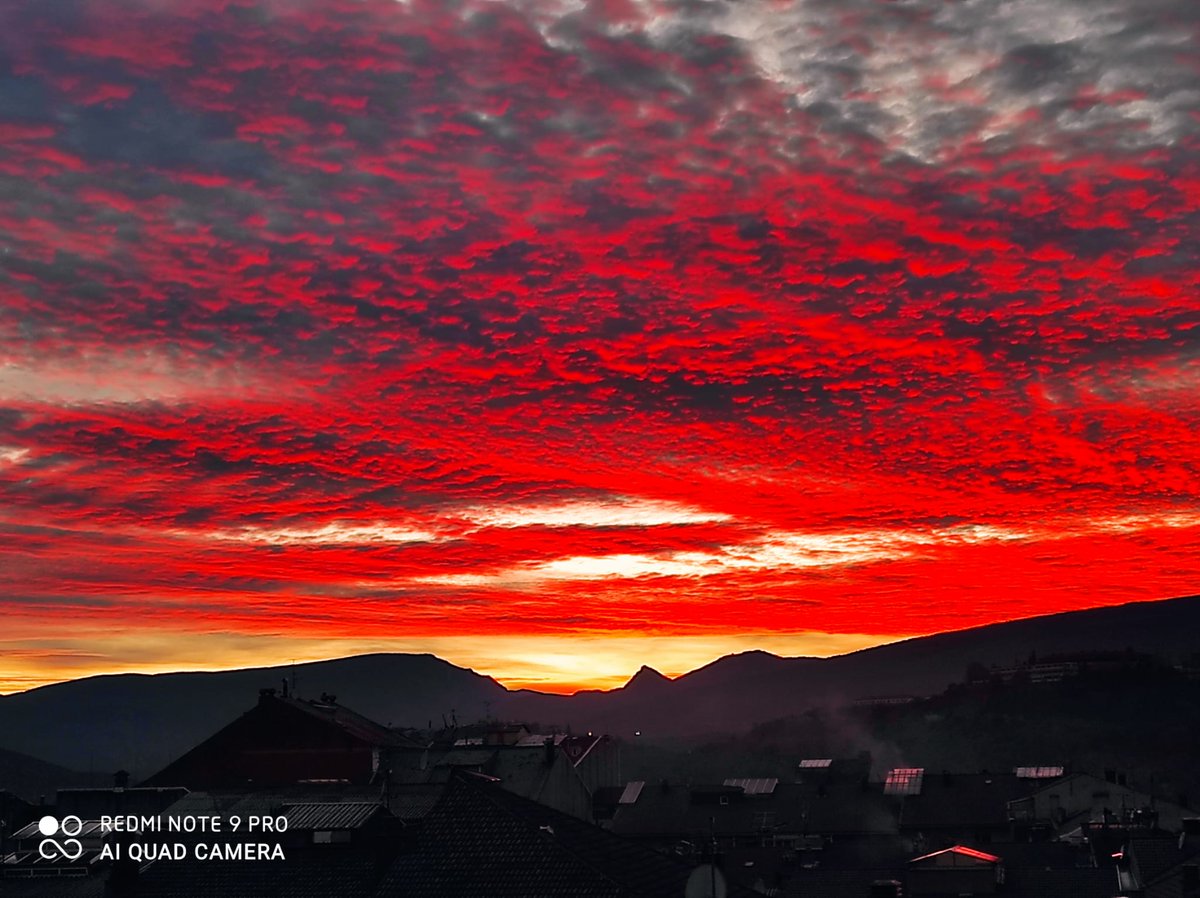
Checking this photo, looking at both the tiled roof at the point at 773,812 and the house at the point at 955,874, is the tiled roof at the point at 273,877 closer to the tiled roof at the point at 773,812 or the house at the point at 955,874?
the house at the point at 955,874

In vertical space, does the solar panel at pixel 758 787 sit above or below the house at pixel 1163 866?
above

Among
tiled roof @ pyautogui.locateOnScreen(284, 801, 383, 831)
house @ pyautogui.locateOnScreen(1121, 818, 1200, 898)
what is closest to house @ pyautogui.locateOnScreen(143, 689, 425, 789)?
tiled roof @ pyautogui.locateOnScreen(284, 801, 383, 831)

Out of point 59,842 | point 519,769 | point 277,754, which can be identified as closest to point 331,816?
point 59,842

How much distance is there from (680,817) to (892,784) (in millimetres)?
19818

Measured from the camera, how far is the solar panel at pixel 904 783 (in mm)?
122500

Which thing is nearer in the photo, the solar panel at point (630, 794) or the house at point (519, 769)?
the house at point (519, 769)

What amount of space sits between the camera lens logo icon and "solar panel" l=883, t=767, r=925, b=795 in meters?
76.7

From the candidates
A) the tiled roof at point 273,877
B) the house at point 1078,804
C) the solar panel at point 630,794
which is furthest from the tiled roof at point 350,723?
the house at point 1078,804

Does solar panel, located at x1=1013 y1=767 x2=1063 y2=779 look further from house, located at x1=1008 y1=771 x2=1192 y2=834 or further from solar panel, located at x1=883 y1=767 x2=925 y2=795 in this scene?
solar panel, located at x1=883 y1=767 x2=925 y2=795

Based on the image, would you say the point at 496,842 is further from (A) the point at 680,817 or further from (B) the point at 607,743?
(B) the point at 607,743

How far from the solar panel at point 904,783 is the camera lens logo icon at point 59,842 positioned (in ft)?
252

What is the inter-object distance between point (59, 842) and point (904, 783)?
8181 centimetres

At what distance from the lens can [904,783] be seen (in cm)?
12444

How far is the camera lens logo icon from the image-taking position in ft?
196
